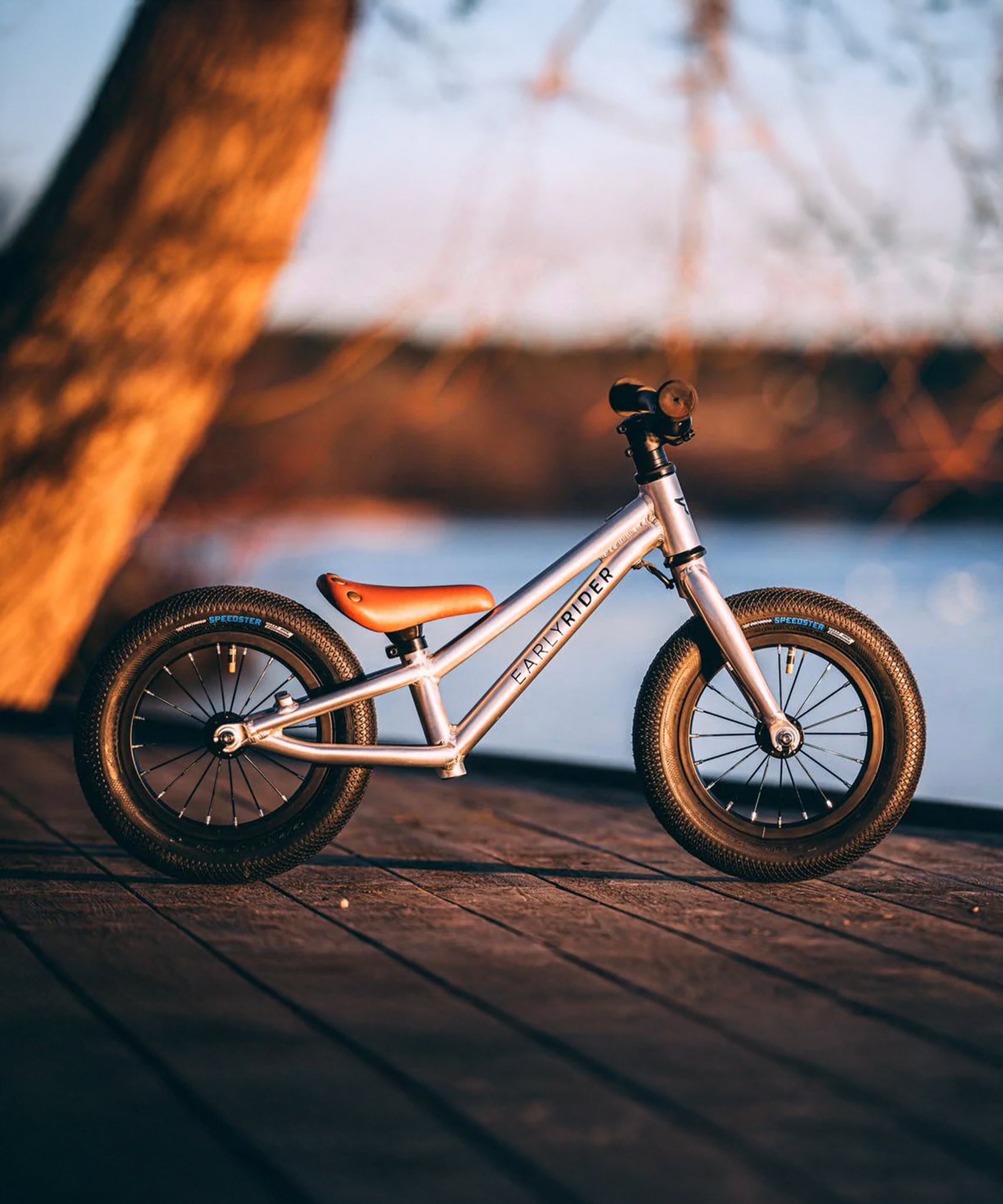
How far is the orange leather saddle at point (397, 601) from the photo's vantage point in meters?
3.43

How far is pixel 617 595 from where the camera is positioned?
19.3 m

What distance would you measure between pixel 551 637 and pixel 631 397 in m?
0.54

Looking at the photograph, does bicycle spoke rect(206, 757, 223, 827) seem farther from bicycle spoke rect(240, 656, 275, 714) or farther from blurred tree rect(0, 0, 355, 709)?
blurred tree rect(0, 0, 355, 709)

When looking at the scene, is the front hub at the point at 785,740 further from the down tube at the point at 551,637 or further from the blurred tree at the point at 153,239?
the blurred tree at the point at 153,239

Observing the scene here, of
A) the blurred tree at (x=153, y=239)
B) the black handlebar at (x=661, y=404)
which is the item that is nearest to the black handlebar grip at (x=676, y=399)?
the black handlebar at (x=661, y=404)

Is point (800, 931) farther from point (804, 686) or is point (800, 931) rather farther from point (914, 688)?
point (804, 686)

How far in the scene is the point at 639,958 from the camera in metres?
2.96

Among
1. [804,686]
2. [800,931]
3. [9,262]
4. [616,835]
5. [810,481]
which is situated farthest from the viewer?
[804,686]

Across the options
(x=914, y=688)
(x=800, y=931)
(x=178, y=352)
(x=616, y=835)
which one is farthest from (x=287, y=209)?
(x=800, y=931)

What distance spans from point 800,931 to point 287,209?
Answer: 379 cm

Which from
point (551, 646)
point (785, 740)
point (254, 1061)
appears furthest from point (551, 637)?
point (254, 1061)

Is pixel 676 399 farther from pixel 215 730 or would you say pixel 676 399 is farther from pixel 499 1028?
pixel 499 1028

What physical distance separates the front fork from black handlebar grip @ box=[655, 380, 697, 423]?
5.8 inches

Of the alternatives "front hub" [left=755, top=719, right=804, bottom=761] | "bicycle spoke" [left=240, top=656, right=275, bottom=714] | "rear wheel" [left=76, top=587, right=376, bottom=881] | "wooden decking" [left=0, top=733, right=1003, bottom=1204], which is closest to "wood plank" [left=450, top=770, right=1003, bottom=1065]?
"wooden decking" [left=0, top=733, right=1003, bottom=1204]
